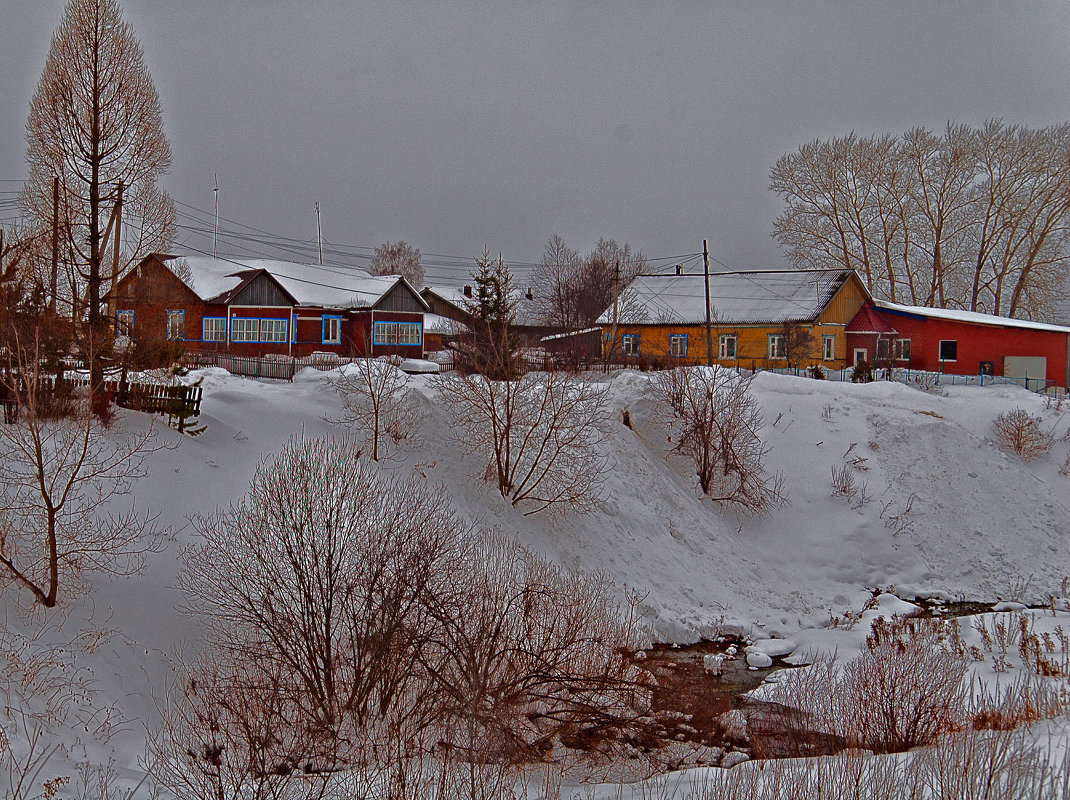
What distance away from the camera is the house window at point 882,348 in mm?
41094

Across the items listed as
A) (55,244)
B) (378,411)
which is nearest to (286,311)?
(378,411)

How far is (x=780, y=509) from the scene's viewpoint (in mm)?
23188

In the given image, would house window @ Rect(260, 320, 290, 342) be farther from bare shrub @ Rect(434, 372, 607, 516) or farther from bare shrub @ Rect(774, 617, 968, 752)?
bare shrub @ Rect(774, 617, 968, 752)

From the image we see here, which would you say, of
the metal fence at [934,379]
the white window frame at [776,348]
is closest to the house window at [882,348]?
the metal fence at [934,379]

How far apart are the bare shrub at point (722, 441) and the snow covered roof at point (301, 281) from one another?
25.1 meters

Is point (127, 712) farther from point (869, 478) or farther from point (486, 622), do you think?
point (869, 478)

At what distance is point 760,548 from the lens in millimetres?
21750

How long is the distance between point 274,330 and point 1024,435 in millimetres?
34058

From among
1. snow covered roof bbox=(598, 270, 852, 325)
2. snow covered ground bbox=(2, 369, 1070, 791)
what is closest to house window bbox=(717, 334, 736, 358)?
snow covered roof bbox=(598, 270, 852, 325)

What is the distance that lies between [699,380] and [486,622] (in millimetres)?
15518

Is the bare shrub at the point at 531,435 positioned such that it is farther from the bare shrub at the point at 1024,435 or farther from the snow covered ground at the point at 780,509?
the bare shrub at the point at 1024,435

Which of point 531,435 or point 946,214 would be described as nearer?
point 531,435

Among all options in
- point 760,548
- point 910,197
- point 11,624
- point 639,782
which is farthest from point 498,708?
point 910,197

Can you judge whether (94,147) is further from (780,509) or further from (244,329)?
(244,329)
